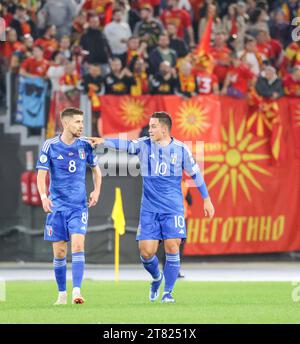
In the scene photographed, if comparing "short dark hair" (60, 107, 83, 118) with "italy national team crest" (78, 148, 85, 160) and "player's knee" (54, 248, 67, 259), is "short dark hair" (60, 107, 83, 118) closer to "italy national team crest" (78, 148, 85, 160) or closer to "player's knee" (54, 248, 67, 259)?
"italy national team crest" (78, 148, 85, 160)

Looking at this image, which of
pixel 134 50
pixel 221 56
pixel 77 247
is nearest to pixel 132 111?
pixel 134 50

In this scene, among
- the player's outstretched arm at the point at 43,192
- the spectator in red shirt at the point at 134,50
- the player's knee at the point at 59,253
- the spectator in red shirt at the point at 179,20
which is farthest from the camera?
the spectator in red shirt at the point at 179,20

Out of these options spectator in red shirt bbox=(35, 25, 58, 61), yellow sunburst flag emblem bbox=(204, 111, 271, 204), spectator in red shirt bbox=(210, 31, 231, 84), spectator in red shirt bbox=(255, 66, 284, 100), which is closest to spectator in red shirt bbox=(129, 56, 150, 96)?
spectator in red shirt bbox=(210, 31, 231, 84)

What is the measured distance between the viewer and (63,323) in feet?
41.0

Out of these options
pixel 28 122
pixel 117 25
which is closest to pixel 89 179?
pixel 28 122

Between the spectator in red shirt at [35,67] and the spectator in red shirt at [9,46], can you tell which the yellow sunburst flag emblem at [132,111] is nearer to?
the spectator in red shirt at [35,67]

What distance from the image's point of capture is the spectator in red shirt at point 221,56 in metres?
26.7

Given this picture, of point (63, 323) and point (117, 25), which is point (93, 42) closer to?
point (117, 25)

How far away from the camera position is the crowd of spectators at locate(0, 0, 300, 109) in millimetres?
25797

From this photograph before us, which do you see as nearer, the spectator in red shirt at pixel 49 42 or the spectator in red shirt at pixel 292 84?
the spectator in red shirt at pixel 49 42

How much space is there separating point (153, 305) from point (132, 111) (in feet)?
35.8

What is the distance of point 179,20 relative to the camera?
92.8 ft

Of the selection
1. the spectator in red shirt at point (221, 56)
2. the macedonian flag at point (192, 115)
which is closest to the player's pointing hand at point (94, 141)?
the macedonian flag at point (192, 115)

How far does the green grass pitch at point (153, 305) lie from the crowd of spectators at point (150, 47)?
6.32 metres
